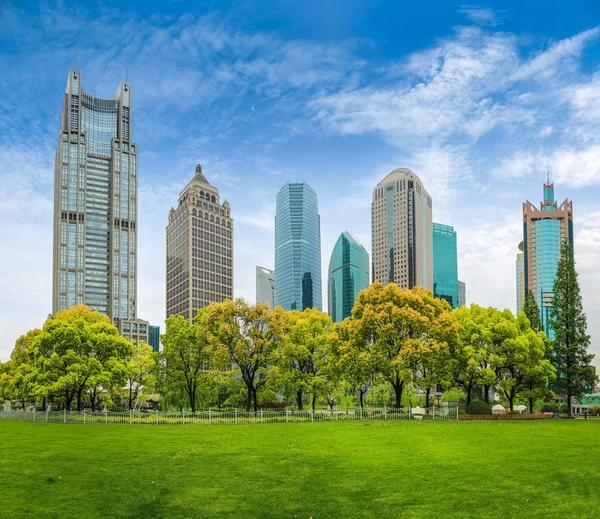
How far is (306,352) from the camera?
167ft

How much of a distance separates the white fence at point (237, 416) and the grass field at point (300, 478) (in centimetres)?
1512

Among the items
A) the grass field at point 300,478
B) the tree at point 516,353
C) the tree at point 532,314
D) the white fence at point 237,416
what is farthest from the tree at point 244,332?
the tree at point 532,314

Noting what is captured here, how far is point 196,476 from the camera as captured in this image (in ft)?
62.2

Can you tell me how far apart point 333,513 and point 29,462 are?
10.8m

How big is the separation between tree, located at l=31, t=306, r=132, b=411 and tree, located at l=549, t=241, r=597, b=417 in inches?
1668

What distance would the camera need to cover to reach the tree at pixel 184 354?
179 ft

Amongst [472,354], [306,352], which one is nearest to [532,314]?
[472,354]

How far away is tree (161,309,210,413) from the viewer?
5444 cm

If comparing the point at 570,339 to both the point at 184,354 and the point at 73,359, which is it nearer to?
the point at 184,354

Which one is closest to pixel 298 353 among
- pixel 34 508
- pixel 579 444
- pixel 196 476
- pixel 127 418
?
pixel 127 418

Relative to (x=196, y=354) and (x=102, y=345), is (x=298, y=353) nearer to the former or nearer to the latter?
(x=196, y=354)

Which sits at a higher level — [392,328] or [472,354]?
[392,328]

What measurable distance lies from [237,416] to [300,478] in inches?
950

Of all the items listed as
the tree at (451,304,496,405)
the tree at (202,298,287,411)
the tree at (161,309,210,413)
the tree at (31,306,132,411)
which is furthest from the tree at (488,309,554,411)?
the tree at (31,306,132,411)
